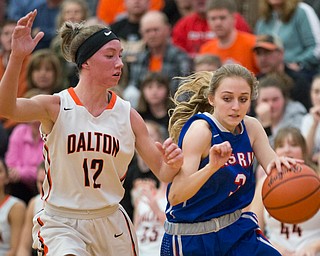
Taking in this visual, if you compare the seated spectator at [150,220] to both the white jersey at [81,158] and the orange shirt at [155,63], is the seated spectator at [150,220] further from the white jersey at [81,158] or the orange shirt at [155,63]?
the white jersey at [81,158]

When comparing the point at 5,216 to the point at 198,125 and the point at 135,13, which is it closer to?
the point at 135,13

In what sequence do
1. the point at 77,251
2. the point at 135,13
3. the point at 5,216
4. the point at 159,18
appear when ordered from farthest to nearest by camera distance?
the point at 135,13
the point at 159,18
the point at 5,216
the point at 77,251

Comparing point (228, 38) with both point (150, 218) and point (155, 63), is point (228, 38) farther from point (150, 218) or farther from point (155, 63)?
point (150, 218)

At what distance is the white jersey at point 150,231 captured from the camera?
8.76m

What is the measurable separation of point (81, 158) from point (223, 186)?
3.16ft

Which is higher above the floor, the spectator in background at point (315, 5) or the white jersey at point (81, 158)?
the spectator in background at point (315, 5)

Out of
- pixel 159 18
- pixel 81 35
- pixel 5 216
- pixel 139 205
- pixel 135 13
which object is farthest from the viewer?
pixel 135 13

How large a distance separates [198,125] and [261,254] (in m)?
0.96

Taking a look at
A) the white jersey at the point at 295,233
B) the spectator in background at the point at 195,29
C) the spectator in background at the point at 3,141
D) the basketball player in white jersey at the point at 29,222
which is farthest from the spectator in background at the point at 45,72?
the white jersey at the point at 295,233

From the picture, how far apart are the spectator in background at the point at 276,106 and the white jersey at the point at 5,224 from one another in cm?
280

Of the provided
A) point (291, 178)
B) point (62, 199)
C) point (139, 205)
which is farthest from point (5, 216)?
point (291, 178)

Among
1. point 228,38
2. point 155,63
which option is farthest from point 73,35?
point 155,63

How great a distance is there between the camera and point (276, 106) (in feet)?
30.9

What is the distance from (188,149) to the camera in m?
5.96
